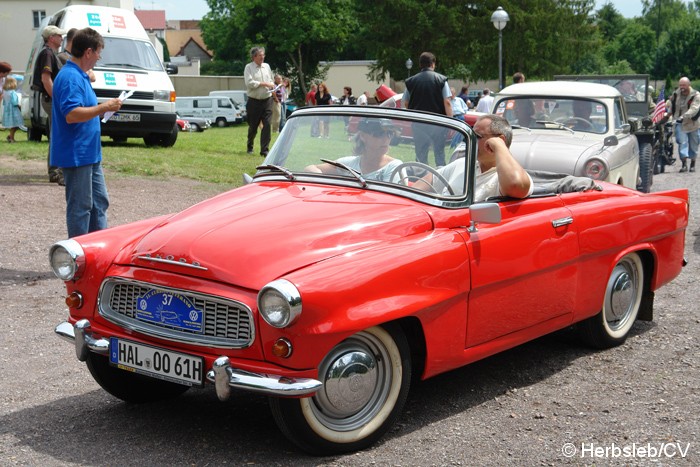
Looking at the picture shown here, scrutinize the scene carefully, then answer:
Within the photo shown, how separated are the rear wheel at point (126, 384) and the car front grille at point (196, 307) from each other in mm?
386

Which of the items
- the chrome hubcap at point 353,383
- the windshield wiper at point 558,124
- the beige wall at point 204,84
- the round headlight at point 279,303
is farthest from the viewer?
the beige wall at point 204,84

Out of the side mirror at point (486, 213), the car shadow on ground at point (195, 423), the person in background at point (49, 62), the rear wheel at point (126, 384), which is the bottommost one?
the car shadow on ground at point (195, 423)

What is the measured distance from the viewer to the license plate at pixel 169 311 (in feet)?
14.0

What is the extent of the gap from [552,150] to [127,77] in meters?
8.88

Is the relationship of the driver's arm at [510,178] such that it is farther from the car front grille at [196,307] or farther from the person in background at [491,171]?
the car front grille at [196,307]

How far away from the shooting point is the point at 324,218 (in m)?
4.71

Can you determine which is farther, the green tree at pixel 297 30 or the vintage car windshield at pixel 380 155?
A: the green tree at pixel 297 30

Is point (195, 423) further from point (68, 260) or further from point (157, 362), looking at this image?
point (68, 260)

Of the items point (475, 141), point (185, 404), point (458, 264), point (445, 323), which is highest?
point (475, 141)

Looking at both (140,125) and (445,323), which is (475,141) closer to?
(445,323)

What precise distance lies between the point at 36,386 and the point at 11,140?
48.9ft

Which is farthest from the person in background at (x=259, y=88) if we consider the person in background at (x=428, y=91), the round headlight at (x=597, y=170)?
the round headlight at (x=597, y=170)

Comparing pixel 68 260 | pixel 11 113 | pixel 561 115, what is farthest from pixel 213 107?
pixel 68 260

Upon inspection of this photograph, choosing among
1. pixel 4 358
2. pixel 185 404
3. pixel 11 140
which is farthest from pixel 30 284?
pixel 11 140
